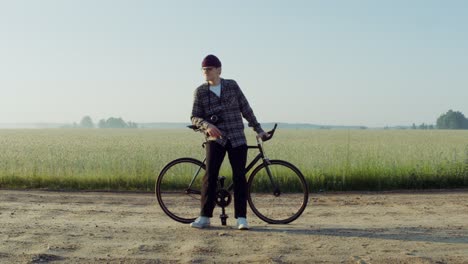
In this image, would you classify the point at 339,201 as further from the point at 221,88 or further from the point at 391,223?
the point at 221,88

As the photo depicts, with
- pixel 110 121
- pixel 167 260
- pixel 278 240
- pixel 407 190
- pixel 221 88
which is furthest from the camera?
pixel 110 121

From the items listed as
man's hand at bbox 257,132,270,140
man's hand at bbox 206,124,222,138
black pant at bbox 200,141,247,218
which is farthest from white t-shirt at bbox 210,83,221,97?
man's hand at bbox 257,132,270,140

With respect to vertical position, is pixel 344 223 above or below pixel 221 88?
below

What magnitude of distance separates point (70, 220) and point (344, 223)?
3.62 meters

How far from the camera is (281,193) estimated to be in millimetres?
7219

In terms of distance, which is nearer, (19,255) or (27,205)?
(19,255)

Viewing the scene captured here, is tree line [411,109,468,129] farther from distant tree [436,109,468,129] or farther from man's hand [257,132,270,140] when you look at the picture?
man's hand [257,132,270,140]

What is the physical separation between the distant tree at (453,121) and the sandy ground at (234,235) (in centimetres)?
13200

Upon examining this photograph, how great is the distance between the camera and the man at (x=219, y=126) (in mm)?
6680

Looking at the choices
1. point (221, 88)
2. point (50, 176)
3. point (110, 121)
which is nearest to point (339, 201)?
point (221, 88)

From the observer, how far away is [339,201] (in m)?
9.07

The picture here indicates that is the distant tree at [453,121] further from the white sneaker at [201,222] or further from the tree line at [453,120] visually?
the white sneaker at [201,222]

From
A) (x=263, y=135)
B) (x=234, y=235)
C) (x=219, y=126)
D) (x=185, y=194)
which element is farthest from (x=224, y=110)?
(x=234, y=235)

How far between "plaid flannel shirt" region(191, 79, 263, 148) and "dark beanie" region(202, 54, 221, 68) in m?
0.26
